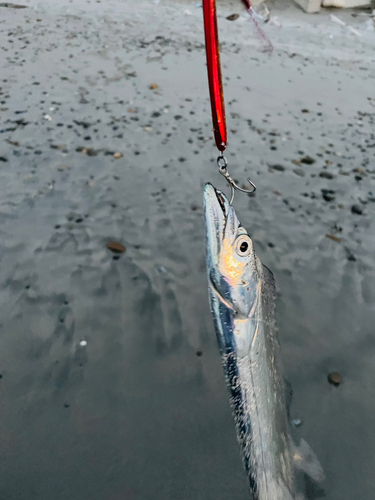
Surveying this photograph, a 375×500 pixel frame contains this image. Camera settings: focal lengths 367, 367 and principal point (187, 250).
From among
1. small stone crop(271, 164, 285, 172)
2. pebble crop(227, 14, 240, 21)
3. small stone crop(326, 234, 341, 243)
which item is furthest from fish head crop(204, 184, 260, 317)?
pebble crop(227, 14, 240, 21)

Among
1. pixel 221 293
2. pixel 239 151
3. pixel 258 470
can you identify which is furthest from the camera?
pixel 239 151

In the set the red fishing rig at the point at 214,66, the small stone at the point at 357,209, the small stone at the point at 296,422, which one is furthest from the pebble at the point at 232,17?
the small stone at the point at 296,422

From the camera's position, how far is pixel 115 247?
3.74 meters

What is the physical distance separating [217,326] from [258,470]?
29.0 inches

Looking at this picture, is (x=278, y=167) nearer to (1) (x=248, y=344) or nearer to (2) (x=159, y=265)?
(2) (x=159, y=265)

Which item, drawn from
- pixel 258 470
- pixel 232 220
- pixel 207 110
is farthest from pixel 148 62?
pixel 258 470

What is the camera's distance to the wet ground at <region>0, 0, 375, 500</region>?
7.77ft

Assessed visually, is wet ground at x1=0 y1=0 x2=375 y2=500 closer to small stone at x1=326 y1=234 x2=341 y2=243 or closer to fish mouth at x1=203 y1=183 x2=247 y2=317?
small stone at x1=326 y1=234 x2=341 y2=243

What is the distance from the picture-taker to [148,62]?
7.68 meters

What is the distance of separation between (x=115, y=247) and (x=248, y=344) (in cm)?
241

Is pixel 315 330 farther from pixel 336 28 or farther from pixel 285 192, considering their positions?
pixel 336 28

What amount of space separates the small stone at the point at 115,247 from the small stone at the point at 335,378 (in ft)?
7.15

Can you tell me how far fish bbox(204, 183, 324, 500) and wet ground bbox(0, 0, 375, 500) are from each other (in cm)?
66

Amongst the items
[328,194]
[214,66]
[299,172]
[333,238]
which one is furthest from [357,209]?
[214,66]
